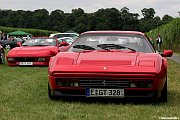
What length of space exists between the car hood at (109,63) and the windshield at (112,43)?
1.54 feet

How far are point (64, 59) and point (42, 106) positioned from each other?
2.98ft

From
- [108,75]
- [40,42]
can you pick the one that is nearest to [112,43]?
[108,75]

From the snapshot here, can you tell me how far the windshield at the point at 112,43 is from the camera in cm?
714

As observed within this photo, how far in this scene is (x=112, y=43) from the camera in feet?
24.1

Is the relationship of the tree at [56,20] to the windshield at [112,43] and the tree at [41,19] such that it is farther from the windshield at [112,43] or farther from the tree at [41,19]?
the windshield at [112,43]

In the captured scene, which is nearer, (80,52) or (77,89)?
(77,89)

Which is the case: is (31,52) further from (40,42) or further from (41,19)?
(41,19)

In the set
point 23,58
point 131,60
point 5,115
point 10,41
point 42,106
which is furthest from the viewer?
point 10,41

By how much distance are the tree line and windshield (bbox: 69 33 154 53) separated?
8088 centimetres

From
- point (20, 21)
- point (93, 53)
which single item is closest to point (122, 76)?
point (93, 53)

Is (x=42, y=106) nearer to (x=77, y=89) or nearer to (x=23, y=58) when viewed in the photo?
(x=77, y=89)

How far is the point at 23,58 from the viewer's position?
13789mm

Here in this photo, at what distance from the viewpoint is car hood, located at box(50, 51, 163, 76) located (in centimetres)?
609

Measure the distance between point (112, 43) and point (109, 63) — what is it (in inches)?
46.0
